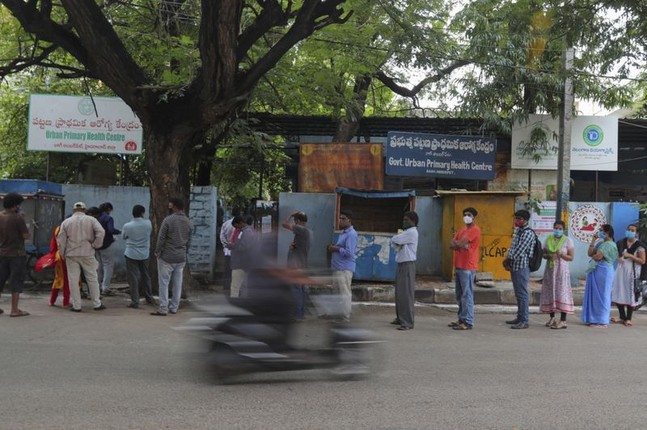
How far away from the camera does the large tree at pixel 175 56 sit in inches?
336

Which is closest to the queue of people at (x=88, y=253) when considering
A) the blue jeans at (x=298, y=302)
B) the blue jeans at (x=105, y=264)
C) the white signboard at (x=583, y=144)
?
the blue jeans at (x=105, y=264)

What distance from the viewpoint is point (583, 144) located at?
14680 mm

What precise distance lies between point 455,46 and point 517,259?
24.4ft

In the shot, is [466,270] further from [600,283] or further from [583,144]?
[583,144]

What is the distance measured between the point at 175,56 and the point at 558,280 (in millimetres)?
7597

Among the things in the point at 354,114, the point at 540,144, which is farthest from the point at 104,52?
the point at 540,144

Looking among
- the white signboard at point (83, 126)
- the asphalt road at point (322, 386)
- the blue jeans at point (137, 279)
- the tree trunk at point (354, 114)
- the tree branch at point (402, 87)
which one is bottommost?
the asphalt road at point (322, 386)

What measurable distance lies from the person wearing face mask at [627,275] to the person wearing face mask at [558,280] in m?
1.07

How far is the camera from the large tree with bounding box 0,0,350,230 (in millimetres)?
8547

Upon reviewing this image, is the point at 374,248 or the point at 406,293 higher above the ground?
the point at 374,248

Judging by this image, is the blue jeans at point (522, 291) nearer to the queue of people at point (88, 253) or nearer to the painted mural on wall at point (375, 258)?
the painted mural on wall at point (375, 258)

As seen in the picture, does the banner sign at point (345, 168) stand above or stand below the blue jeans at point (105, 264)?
above

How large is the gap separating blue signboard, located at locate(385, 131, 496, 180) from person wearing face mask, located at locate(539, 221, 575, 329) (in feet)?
17.2

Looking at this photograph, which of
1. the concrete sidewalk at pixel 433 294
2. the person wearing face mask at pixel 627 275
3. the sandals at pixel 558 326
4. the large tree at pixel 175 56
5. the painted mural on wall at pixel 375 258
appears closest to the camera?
the large tree at pixel 175 56
